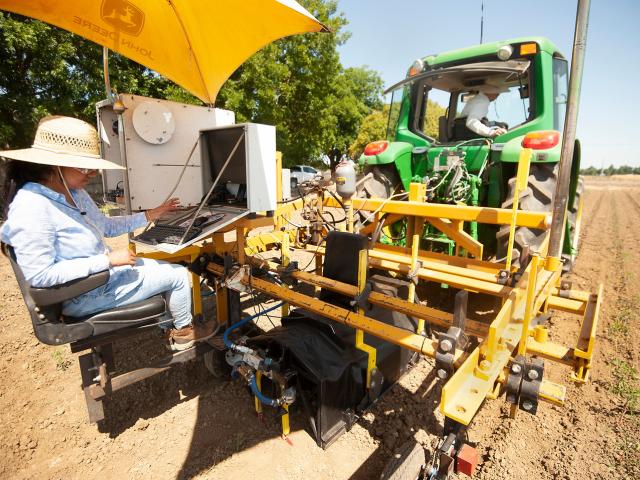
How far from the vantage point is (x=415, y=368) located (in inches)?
127

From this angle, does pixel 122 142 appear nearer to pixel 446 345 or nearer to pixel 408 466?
pixel 446 345

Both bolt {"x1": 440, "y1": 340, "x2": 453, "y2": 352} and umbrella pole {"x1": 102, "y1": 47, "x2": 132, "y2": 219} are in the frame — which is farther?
umbrella pole {"x1": 102, "y1": 47, "x2": 132, "y2": 219}

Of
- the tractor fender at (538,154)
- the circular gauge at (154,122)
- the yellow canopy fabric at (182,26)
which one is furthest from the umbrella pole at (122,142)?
the tractor fender at (538,154)

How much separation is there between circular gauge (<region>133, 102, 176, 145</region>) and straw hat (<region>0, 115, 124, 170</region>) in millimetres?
972

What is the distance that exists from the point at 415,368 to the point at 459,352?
1.66m

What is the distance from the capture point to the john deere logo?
3039 millimetres

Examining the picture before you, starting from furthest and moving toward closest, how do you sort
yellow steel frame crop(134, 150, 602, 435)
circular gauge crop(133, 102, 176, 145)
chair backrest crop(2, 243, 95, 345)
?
circular gauge crop(133, 102, 176, 145) < chair backrest crop(2, 243, 95, 345) < yellow steel frame crop(134, 150, 602, 435)

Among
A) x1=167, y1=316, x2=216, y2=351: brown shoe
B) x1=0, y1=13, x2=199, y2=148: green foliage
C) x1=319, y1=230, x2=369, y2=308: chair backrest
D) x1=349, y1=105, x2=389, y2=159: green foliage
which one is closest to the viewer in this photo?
x1=167, y1=316, x2=216, y2=351: brown shoe

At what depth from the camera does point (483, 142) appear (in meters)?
3.97

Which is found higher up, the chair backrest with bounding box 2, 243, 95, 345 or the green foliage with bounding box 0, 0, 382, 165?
the green foliage with bounding box 0, 0, 382, 165

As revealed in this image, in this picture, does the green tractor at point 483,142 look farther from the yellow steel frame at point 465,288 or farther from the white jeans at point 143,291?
the white jeans at point 143,291

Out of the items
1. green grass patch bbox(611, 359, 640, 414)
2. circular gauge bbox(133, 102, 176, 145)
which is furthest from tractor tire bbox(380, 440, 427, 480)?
circular gauge bbox(133, 102, 176, 145)

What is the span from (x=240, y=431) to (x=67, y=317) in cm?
137

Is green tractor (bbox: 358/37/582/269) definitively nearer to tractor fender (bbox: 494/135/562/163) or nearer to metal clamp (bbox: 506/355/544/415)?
tractor fender (bbox: 494/135/562/163)
